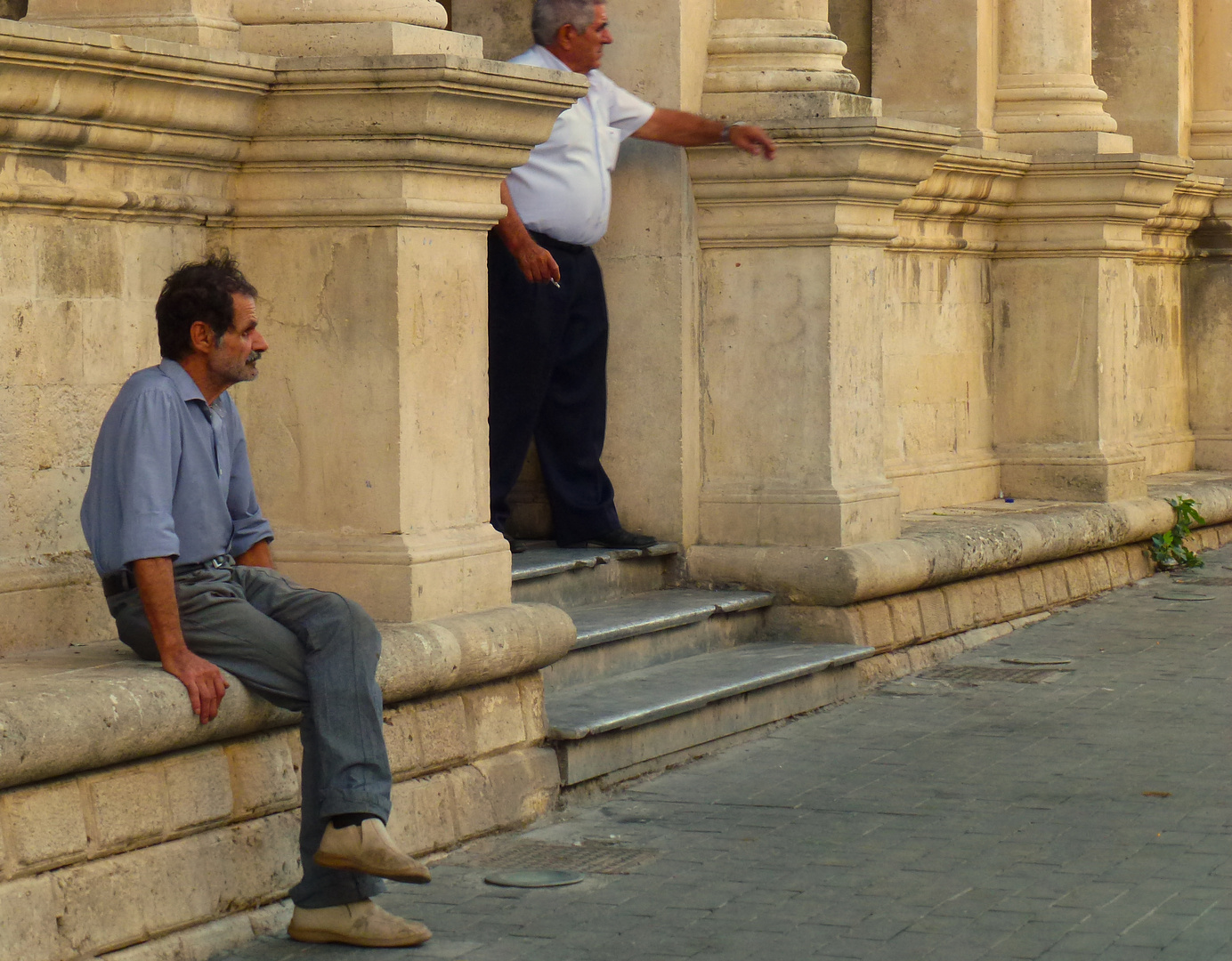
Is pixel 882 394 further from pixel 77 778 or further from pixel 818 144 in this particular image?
pixel 77 778

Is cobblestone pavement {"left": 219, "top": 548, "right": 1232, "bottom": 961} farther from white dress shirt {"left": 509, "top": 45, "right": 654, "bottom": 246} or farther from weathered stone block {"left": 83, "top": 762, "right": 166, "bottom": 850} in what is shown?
white dress shirt {"left": 509, "top": 45, "right": 654, "bottom": 246}

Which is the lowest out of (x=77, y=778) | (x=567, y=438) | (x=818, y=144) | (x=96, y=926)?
(x=96, y=926)

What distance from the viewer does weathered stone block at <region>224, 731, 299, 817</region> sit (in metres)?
5.29

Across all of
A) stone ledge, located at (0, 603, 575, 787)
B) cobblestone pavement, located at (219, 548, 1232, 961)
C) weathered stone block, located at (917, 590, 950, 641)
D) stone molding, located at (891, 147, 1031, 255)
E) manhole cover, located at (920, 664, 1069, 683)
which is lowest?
cobblestone pavement, located at (219, 548, 1232, 961)

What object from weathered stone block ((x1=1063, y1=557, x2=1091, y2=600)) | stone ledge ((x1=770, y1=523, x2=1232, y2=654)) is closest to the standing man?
stone ledge ((x1=770, y1=523, x2=1232, y2=654))

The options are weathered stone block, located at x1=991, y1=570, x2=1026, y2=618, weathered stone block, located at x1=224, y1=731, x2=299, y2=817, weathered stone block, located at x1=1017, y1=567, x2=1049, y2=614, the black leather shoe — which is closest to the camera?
weathered stone block, located at x1=224, y1=731, x2=299, y2=817

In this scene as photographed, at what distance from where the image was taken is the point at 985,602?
9906 mm

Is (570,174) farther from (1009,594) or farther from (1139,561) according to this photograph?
(1139,561)

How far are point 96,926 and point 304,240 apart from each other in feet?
6.79

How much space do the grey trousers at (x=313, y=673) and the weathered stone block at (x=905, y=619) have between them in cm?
409

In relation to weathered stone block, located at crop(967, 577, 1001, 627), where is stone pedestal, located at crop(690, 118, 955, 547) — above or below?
above

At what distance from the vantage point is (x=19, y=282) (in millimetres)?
5516

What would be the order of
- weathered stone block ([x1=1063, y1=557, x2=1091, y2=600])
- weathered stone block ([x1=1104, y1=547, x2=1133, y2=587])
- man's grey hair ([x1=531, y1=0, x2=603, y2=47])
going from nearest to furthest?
man's grey hair ([x1=531, y1=0, x2=603, y2=47])
weathered stone block ([x1=1063, y1=557, x2=1091, y2=600])
weathered stone block ([x1=1104, y1=547, x2=1133, y2=587])

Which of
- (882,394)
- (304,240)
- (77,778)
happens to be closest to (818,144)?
(882,394)
